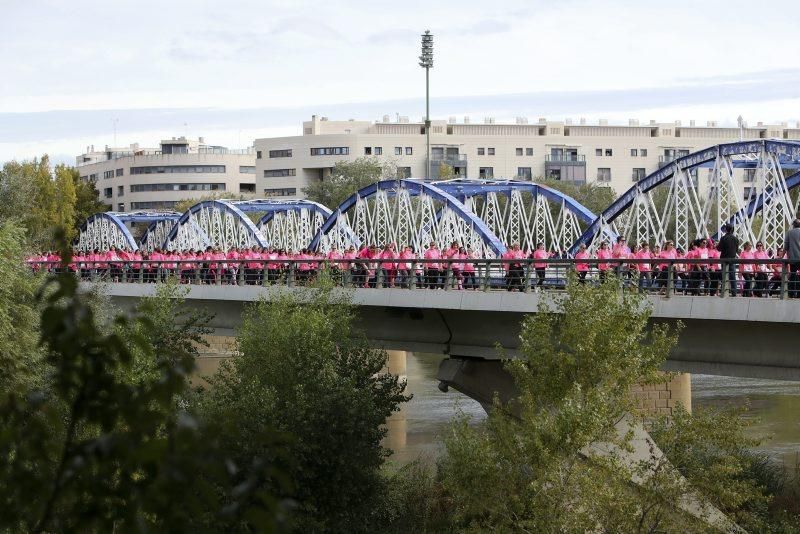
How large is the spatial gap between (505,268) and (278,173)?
95422 mm

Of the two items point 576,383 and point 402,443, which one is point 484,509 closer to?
point 576,383

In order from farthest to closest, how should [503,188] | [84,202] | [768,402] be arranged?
[84,202], [503,188], [768,402]

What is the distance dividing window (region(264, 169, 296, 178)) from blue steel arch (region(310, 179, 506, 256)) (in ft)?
233

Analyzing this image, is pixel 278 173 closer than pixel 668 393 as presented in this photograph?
No

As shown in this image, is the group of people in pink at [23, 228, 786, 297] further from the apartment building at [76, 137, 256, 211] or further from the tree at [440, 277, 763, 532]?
the apartment building at [76, 137, 256, 211]

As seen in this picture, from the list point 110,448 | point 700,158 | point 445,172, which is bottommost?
point 110,448

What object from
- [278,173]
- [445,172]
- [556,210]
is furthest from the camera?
[278,173]

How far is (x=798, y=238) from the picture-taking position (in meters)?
25.1

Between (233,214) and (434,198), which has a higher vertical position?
(434,198)

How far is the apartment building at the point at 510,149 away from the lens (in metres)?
124

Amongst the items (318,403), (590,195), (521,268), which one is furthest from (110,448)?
(590,195)

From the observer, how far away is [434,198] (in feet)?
176

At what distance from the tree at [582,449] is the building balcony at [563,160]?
3985 inches

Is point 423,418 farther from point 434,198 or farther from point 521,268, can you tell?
point 521,268
